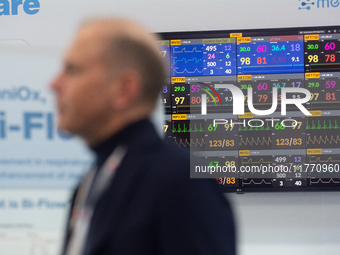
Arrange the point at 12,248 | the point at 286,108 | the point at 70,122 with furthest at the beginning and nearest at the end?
the point at 286,108
the point at 12,248
the point at 70,122

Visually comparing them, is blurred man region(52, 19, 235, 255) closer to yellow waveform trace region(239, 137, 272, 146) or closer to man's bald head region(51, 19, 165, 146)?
man's bald head region(51, 19, 165, 146)

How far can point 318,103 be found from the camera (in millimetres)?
2277

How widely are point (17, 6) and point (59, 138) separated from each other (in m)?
1.16

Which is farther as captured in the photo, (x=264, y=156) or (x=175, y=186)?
(x=264, y=156)

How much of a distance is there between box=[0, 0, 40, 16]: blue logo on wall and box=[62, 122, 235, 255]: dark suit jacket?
7.25ft

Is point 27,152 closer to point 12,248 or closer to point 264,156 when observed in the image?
point 12,248

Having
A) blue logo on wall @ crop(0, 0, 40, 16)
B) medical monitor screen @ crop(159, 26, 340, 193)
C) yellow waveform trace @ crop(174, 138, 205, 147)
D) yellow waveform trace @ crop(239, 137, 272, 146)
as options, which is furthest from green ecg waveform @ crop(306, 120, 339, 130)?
blue logo on wall @ crop(0, 0, 40, 16)

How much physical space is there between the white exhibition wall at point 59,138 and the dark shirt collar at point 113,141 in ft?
4.45

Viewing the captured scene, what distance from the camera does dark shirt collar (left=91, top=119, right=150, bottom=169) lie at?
0.74 m

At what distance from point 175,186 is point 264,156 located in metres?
1.77

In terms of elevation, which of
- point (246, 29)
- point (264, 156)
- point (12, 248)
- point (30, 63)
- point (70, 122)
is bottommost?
point (12, 248)

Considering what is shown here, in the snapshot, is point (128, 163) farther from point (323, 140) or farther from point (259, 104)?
point (323, 140)

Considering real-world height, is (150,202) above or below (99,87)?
below

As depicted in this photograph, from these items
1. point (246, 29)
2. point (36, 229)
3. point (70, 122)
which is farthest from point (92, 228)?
point (246, 29)
